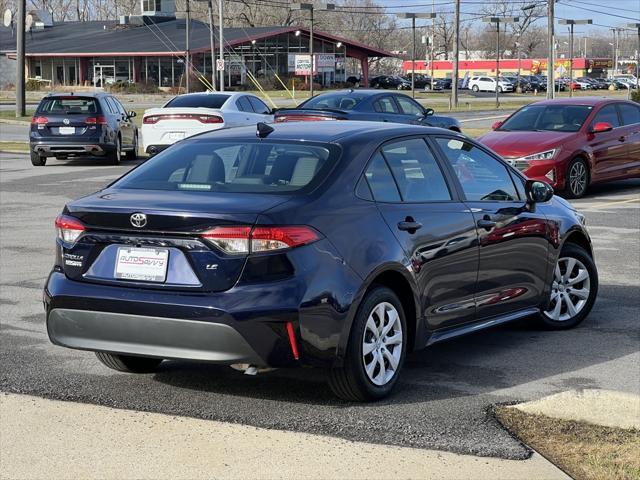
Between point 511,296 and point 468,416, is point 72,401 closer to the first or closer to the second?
point 468,416

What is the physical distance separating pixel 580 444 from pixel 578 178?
1307 cm

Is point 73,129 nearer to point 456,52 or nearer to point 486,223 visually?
point 486,223

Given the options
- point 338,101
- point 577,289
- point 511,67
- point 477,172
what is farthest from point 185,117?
point 511,67

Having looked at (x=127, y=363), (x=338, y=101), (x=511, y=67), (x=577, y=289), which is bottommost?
(x=127, y=363)

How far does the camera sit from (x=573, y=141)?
711 inches

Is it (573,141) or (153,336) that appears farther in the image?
(573,141)

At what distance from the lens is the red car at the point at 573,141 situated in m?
17.6

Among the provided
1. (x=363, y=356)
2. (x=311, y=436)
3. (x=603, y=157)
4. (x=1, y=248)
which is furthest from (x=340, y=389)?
(x=603, y=157)

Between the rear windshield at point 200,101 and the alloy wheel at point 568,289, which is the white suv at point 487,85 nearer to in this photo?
the rear windshield at point 200,101

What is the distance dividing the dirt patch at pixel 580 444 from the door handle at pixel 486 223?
61.8 inches

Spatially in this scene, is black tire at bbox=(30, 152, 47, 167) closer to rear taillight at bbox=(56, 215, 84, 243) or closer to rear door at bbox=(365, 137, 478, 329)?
rear door at bbox=(365, 137, 478, 329)

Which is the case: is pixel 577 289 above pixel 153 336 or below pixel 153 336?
below

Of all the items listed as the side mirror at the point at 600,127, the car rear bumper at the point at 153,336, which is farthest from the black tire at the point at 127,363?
→ the side mirror at the point at 600,127

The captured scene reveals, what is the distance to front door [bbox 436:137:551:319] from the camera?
294 inches
